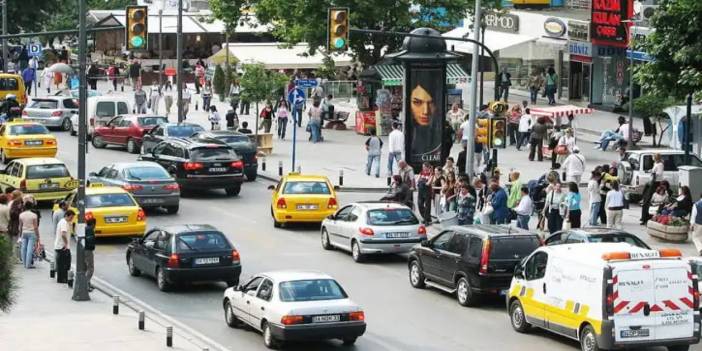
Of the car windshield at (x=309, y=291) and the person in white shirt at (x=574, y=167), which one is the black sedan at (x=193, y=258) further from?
the person in white shirt at (x=574, y=167)

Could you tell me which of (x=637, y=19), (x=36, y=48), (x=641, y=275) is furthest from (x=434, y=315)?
(x=36, y=48)

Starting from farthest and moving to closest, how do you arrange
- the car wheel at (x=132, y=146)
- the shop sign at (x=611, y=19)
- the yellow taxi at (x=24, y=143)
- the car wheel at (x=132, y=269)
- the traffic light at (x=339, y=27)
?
the shop sign at (x=611, y=19)
the car wheel at (x=132, y=146)
the yellow taxi at (x=24, y=143)
the traffic light at (x=339, y=27)
the car wheel at (x=132, y=269)

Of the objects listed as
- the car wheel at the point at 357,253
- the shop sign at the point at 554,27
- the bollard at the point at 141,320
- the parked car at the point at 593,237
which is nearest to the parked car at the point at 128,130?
the car wheel at the point at 357,253

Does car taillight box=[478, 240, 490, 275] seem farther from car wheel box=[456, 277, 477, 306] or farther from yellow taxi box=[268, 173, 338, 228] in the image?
yellow taxi box=[268, 173, 338, 228]

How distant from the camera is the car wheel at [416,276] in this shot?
30.2 metres

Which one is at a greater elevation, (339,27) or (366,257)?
(339,27)

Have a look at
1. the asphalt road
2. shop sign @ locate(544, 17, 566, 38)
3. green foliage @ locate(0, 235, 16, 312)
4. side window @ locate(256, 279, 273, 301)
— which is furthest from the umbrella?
green foliage @ locate(0, 235, 16, 312)

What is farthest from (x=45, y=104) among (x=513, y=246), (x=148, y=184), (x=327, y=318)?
(x=327, y=318)

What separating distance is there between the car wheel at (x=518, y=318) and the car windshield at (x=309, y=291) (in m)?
3.28

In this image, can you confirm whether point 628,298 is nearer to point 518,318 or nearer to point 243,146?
point 518,318

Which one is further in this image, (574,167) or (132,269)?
(574,167)

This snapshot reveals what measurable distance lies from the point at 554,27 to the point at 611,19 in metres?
5.38

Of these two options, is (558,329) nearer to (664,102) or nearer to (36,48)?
(664,102)

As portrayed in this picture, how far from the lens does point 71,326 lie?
26250 millimetres
